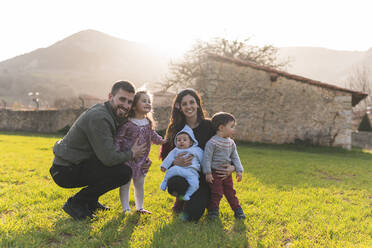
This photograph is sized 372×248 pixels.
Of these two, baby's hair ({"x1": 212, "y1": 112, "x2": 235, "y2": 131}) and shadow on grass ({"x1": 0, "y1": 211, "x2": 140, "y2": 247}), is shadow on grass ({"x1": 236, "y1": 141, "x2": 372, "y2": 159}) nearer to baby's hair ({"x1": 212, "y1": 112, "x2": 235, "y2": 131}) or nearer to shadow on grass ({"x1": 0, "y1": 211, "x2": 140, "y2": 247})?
baby's hair ({"x1": 212, "y1": 112, "x2": 235, "y2": 131})

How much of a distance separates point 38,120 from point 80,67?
8727cm

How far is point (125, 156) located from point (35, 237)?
1101 mm

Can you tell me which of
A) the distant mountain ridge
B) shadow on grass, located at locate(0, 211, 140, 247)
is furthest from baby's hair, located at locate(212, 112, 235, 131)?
the distant mountain ridge

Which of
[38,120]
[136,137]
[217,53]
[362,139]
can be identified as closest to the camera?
[136,137]

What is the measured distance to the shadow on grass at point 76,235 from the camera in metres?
2.20

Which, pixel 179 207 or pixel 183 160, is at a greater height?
pixel 183 160

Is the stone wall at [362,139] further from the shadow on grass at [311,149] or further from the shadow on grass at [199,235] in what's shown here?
the shadow on grass at [199,235]

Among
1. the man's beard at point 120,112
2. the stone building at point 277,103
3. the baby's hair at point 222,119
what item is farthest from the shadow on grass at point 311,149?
the man's beard at point 120,112

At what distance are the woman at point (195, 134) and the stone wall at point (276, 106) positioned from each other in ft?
30.3

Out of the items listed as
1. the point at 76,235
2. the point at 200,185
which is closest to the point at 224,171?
the point at 200,185

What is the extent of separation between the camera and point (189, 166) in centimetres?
292

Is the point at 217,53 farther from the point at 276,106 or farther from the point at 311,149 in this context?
the point at 311,149

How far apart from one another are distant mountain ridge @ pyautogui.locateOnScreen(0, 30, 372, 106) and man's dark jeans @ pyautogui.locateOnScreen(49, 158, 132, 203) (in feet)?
221

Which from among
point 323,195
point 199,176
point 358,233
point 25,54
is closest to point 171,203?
point 199,176
